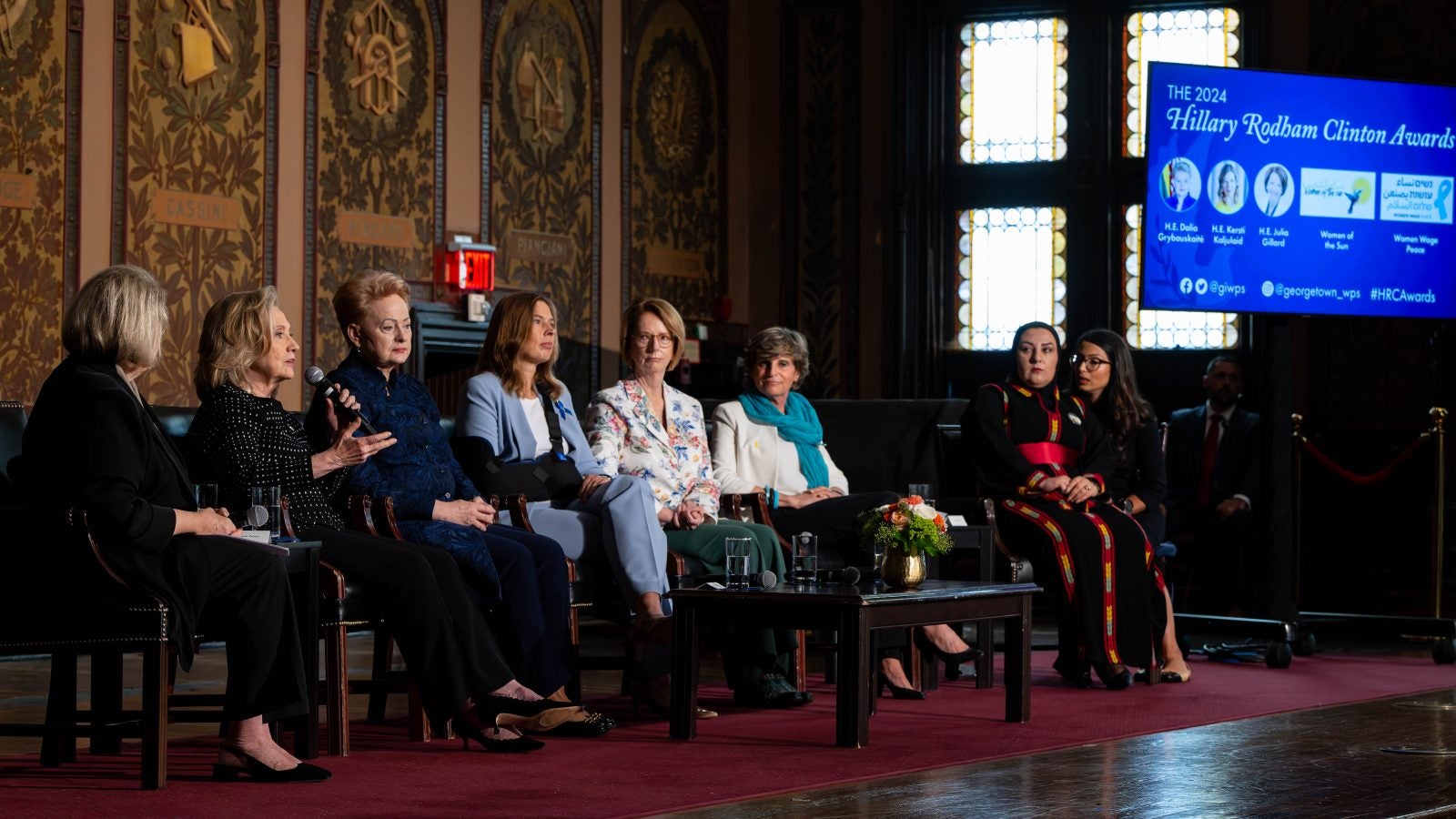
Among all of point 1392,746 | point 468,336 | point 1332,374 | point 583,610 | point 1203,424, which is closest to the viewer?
point 1392,746

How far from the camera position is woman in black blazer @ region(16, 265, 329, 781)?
3605mm

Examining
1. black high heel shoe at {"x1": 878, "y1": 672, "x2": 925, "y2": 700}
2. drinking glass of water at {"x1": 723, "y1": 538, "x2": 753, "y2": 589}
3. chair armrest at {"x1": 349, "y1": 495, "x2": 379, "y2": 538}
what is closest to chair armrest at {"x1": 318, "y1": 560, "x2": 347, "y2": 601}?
chair armrest at {"x1": 349, "y1": 495, "x2": 379, "y2": 538}

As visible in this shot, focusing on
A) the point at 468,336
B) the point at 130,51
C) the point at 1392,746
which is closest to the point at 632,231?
the point at 468,336

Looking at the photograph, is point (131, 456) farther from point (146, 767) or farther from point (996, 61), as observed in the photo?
point (996, 61)

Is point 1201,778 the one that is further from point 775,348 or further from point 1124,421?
point 1124,421

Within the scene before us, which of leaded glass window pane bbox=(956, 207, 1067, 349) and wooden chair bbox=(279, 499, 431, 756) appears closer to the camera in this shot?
wooden chair bbox=(279, 499, 431, 756)

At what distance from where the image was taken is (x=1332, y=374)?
30.8 ft

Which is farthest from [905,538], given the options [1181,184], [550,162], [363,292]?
[550,162]

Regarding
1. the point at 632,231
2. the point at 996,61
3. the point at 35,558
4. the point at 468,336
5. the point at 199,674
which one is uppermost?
the point at 996,61

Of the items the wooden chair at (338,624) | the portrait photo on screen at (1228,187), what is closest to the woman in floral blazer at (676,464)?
the wooden chair at (338,624)

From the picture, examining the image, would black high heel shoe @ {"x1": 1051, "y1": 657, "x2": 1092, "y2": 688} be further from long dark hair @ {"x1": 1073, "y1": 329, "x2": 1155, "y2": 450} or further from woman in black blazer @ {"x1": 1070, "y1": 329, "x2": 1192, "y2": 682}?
long dark hair @ {"x1": 1073, "y1": 329, "x2": 1155, "y2": 450}

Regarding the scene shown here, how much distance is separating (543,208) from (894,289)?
2.18 m

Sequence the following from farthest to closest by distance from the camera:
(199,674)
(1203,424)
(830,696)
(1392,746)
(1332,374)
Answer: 1. (1332,374)
2. (1203,424)
3. (199,674)
4. (830,696)
5. (1392,746)

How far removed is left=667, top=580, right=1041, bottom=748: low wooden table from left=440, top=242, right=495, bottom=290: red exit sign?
4.50 meters
